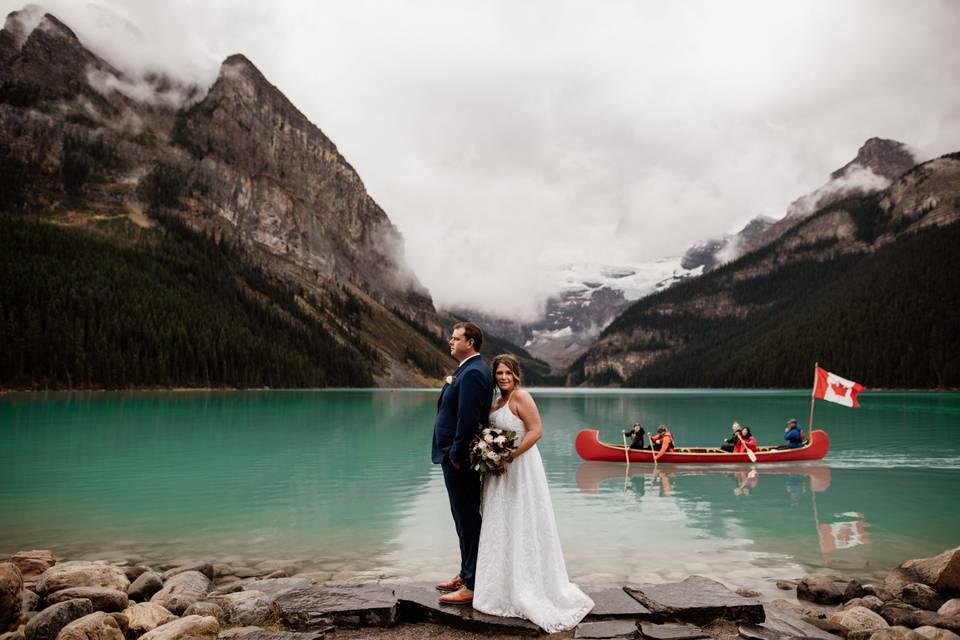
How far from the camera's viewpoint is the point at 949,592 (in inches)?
453

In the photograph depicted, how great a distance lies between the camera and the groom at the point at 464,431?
7949mm

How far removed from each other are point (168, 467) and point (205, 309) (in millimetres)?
149546

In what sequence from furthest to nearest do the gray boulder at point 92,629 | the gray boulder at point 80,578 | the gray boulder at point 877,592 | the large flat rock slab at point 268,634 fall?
the gray boulder at point 877,592 < the gray boulder at point 80,578 < the gray boulder at point 92,629 < the large flat rock slab at point 268,634

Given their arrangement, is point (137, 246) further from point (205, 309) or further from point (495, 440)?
point (495, 440)

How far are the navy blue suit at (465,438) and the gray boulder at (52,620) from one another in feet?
16.7

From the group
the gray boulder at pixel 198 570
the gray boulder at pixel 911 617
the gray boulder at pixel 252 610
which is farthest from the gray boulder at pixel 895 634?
the gray boulder at pixel 198 570

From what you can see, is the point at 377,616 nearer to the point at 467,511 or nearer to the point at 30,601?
the point at 467,511

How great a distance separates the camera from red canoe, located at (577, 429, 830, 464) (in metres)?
36.3

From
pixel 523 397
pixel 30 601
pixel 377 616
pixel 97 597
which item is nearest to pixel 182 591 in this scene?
pixel 97 597

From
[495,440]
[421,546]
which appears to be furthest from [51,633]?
[421,546]

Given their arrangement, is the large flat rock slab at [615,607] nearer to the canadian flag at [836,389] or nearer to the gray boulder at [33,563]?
the gray boulder at [33,563]

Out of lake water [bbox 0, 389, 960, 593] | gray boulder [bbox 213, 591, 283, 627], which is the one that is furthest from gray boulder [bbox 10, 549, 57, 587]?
gray boulder [bbox 213, 591, 283, 627]

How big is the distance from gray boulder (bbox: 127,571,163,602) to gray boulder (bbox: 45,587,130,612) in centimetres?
179

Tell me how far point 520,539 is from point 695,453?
31362 mm
